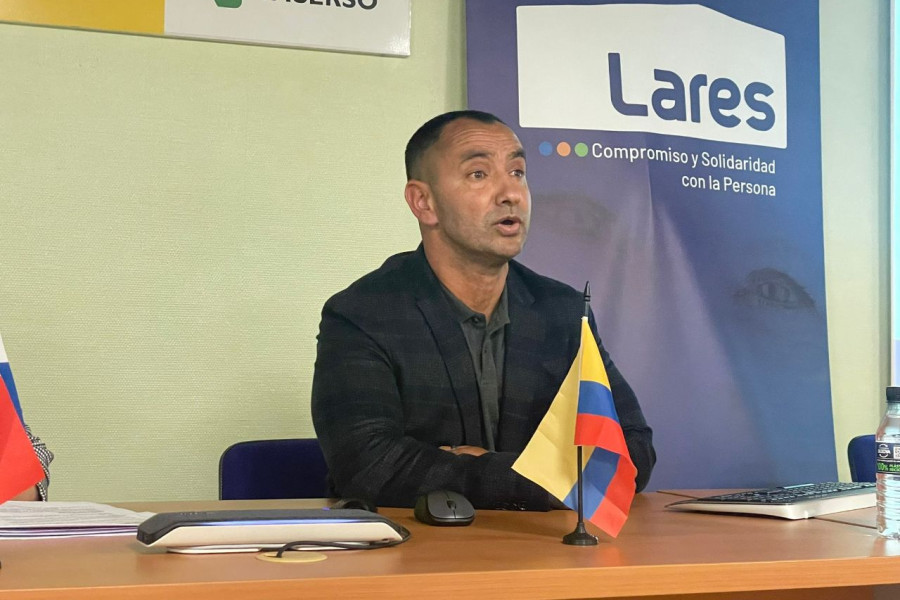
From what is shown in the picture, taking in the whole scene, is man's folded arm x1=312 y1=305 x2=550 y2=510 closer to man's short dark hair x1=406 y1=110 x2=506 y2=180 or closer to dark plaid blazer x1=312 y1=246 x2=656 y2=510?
dark plaid blazer x1=312 y1=246 x2=656 y2=510

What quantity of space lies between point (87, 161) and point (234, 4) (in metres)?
0.65

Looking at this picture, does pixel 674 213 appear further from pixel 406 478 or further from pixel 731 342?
pixel 406 478

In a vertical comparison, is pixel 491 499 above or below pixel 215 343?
below

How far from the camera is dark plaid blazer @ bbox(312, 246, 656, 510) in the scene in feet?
5.97

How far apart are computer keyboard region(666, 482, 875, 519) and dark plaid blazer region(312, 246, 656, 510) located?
1.13 ft

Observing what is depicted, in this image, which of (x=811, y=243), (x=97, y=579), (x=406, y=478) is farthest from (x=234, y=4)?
(x=97, y=579)

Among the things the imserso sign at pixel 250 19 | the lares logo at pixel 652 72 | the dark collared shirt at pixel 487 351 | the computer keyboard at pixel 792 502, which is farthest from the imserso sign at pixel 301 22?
the computer keyboard at pixel 792 502

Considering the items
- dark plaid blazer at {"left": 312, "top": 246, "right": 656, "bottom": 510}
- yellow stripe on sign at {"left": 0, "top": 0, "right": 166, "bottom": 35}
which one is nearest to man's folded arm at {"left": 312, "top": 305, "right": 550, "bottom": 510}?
dark plaid blazer at {"left": 312, "top": 246, "right": 656, "bottom": 510}

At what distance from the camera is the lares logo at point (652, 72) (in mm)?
3197

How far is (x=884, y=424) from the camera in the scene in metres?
1.38

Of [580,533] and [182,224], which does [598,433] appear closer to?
[580,533]

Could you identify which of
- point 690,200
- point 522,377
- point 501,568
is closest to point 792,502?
point 501,568

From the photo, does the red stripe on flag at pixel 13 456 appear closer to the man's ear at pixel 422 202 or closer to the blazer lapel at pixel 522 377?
the blazer lapel at pixel 522 377

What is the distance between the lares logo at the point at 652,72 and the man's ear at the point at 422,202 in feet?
2.45
